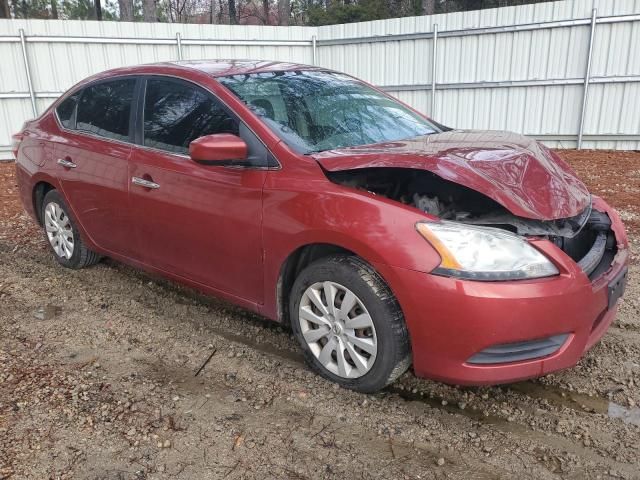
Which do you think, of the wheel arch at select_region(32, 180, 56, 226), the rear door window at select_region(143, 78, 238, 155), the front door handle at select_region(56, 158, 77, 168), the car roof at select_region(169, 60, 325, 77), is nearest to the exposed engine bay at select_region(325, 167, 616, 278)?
the rear door window at select_region(143, 78, 238, 155)

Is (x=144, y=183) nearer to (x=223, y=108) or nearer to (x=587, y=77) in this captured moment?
(x=223, y=108)

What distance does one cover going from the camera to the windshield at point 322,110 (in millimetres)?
3207

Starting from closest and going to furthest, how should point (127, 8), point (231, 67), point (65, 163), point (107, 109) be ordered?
point (231, 67) < point (107, 109) < point (65, 163) < point (127, 8)

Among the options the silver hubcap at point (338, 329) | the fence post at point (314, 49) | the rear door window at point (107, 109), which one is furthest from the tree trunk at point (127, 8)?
the silver hubcap at point (338, 329)

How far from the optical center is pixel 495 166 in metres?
2.75

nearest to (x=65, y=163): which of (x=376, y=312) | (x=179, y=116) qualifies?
(x=179, y=116)

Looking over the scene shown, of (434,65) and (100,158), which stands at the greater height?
(434,65)

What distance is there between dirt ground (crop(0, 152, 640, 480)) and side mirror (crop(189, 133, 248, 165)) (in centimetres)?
122

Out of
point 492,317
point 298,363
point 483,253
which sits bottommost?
point 298,363

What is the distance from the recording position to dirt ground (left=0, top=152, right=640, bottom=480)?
2.34m

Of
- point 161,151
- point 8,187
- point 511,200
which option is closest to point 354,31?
point 8,187

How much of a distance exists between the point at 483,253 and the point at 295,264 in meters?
1.07

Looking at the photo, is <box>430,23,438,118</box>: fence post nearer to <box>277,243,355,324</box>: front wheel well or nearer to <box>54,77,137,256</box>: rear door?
<box>54,77,137,256</box>: rear door

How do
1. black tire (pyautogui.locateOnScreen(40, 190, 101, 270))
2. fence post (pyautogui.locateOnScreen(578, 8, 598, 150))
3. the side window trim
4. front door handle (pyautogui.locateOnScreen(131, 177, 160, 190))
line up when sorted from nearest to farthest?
the side window trim, front door handle (pyautogui.locateOnScreen(131, 177, 160, 190)), black tire (pyautogui.locateOnScreen(40, 190, 101, 270)), fence post (pyautogui.locateOnScreen(578, 8, 598, 150))
